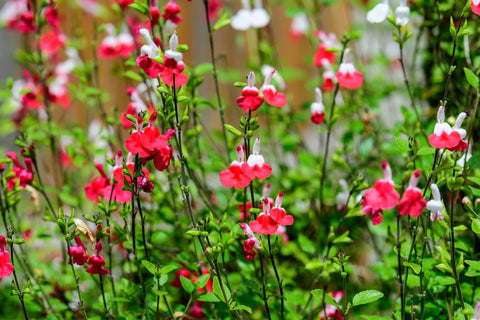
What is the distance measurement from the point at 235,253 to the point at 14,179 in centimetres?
63

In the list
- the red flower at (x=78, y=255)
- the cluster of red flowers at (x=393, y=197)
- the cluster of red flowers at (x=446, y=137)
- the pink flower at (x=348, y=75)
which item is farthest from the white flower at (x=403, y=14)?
the red flower at (x=78, y=255)

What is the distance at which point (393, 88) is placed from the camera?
2.12 m

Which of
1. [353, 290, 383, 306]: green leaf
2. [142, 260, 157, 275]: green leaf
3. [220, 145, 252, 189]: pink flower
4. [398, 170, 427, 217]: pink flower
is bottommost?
[353, 290, 383, 306]: green leaf

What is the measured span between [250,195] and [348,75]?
0.43 m

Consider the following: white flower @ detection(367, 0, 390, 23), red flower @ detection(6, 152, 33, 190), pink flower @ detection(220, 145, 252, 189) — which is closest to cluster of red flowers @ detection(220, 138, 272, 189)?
pink flower @ detection(220, 145, 252, 189)

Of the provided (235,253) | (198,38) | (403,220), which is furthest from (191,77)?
(198,38)

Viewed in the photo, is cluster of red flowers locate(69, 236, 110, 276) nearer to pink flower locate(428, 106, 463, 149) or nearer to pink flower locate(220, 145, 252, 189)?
pink flower locate(220, 145, 252, 189)

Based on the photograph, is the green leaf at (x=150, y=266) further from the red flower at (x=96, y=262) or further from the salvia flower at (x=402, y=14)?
the salvia flower at (x=402, y=14)

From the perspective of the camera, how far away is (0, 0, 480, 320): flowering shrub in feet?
3.48

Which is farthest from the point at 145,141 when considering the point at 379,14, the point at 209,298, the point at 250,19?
the point at 250,19

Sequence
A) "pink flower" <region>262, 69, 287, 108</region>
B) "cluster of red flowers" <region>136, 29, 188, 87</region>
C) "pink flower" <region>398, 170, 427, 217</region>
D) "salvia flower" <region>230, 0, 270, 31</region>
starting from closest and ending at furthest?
"pink flower" <region>398, 170, 427, 217</region>
"cluster of red flowers" <region>136, 29, 188, 87</region>
"pink flower" <region>262, 69, 287, 108</region>
"salvia flower" <region>230, 0, 270, 31</region>

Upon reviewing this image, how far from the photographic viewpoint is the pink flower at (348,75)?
4.17 ft

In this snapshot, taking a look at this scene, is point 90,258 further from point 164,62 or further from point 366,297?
point 366,297

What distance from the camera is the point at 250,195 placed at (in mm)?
1480
